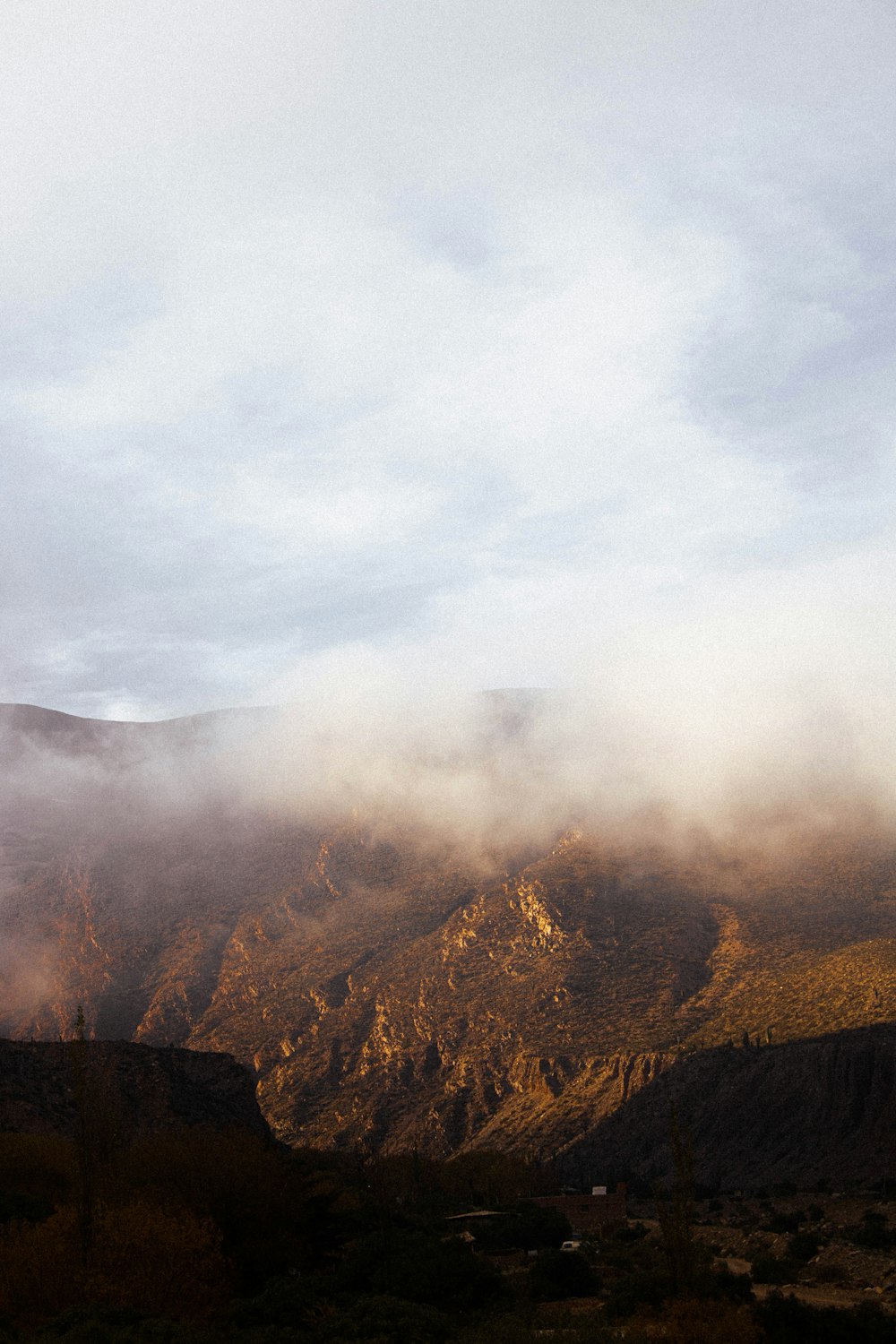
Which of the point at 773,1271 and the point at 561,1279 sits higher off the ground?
the point at 561,1279

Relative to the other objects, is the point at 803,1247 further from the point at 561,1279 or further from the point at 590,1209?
the point at 590,1209

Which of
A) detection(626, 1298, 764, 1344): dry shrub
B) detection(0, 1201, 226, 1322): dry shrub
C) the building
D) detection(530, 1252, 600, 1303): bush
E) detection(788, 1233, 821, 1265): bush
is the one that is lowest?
the building

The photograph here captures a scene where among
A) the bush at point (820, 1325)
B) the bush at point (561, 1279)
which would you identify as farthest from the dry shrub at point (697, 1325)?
the bush at point (561, 1279)

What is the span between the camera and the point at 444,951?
438 ft

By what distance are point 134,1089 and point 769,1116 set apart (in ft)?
163

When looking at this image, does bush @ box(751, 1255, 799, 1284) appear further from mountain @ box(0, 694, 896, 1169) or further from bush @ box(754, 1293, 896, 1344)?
mountain @ box(0, 694, 896, 1169)

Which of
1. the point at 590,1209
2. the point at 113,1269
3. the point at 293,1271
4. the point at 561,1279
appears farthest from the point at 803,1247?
the point at 113,1269

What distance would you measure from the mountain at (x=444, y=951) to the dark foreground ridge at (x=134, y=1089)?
33900 mm

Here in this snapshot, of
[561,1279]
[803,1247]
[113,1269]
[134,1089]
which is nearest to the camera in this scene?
[113,1269]

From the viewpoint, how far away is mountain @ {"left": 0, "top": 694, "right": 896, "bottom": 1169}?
347ft

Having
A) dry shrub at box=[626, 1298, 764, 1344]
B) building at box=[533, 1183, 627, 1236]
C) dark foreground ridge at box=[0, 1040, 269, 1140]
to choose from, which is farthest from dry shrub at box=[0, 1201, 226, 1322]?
building at box=[533, 1183, 627, 1236]

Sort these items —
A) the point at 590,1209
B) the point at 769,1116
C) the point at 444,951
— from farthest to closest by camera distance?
1. the point at 444,951
2. the point at 769,1116
3. the point at 590,1209

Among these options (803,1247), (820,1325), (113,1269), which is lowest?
(803,1247)

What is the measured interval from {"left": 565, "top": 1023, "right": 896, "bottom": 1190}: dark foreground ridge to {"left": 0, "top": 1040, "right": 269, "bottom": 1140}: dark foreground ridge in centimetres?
3265
